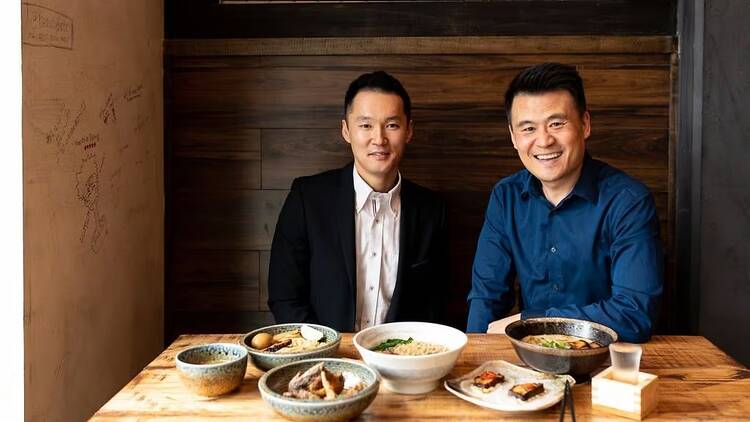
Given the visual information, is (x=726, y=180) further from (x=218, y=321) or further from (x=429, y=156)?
(x=218, y=321)

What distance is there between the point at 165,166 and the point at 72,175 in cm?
93

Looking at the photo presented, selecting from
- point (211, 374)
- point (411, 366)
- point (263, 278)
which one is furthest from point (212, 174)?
point (411, 366)

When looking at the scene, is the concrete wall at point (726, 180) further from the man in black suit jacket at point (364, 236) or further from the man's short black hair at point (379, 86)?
the man's short black hair at point (379, 86)

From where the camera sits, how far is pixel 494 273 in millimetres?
2359

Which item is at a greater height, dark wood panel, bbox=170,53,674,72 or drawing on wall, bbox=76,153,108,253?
dark wood panel, bbox=170,53,674,72

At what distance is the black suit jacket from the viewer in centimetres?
254

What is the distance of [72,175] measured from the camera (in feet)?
6.81

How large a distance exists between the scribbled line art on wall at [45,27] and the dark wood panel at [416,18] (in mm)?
955

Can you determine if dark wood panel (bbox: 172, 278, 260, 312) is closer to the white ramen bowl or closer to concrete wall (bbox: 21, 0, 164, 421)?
concrete wall (bbox: 21, 0, 164, 421)

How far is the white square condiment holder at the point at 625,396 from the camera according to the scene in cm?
129

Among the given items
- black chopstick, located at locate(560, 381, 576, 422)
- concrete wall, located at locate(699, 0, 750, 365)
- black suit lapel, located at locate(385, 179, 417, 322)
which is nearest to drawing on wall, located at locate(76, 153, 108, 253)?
black suit lapel, located at locate(385, 179, 417, 322)

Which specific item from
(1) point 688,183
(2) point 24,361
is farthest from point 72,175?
(1) point 688,183

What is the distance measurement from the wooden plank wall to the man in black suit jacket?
346 mm

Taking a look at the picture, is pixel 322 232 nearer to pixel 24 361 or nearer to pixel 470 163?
pixel 470 163
